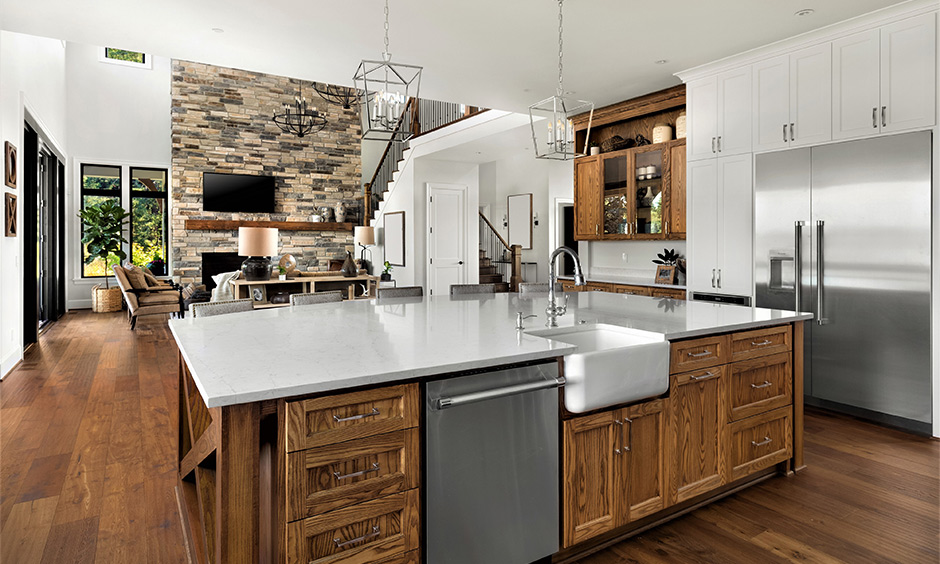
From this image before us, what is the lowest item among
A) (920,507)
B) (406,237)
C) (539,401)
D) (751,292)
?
(920,507)

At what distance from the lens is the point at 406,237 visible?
9695 millimetres

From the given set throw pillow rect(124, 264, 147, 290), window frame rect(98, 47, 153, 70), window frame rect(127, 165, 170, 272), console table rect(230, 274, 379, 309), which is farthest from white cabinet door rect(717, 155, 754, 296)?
window frame rect(98, 47, 153, 70)

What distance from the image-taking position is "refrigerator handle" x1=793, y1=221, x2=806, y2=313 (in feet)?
13.4

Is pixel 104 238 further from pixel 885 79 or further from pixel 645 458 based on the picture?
pixel 885 79

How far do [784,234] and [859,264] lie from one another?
1.90ft

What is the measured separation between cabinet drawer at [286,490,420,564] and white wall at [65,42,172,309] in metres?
10.9

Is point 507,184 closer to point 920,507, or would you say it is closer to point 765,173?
point 765,173

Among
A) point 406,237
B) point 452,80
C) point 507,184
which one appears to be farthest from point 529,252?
point 452,80

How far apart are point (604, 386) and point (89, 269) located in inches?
443

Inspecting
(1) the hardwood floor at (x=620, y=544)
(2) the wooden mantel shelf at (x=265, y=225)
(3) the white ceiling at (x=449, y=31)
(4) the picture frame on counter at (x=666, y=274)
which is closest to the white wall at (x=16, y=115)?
(3) the white ceiling at (x=449, y=31)

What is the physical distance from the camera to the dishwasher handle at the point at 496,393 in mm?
1692

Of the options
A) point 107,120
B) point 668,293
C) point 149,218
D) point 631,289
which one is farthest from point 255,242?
point 107,120

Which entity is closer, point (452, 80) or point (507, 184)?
point (452, 80)

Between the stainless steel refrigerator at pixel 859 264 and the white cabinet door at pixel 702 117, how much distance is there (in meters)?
0.63
